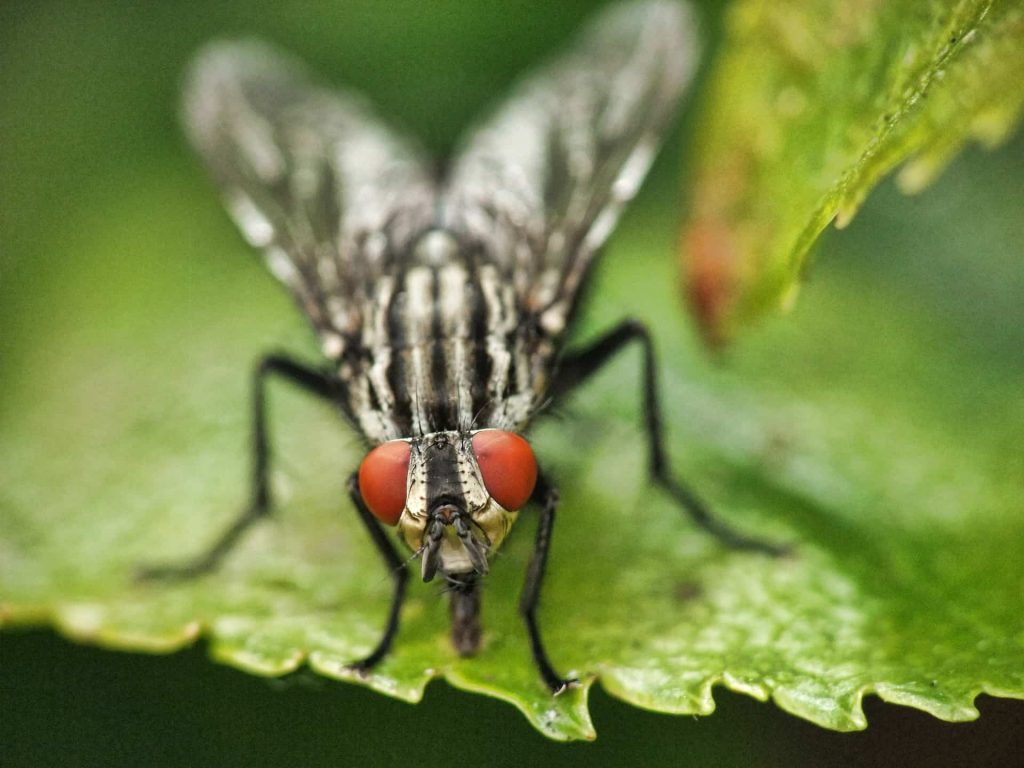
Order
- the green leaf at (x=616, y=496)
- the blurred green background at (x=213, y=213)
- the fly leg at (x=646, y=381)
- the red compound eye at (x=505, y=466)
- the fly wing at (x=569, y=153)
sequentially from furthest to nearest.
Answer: the fly wing at (x=569, y=153)
the fly leg at (x=646, y=381)
the blurred green background at (x=213, y=213)
the green leaf at (x=616, y=496)
the red compound eye at (x=505, y=466)

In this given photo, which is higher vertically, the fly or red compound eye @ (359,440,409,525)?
the fly

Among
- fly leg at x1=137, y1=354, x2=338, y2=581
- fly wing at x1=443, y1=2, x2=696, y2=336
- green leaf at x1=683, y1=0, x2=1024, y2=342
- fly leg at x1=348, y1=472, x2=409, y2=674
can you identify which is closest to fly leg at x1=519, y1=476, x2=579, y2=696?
fly leg at x1=348, y1=472, x2=409, y2=674

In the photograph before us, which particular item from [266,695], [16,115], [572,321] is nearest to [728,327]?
[572,321]

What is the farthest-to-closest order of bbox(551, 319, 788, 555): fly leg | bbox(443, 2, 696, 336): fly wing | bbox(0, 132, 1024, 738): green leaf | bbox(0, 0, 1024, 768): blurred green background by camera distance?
bbox(443, 2, 696, 336): fly wing < bbox(551, 319, 788, 555): fly leg < bbox(0, 0, 1024, 768): blurred green background < bbox(0, 132, 1024, 738): green leaf

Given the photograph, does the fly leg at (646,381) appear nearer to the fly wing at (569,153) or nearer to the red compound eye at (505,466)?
the fly wing at (569,153)

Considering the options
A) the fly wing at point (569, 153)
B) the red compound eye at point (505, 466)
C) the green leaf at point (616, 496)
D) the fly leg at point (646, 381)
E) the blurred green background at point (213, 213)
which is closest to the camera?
the red compound eye at point (505, 466)

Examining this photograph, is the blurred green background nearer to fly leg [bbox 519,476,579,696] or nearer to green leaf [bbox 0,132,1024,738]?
green leaf [bbox 0,132,1024,738]

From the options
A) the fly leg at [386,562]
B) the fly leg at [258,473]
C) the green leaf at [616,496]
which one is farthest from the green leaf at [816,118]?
the fly leg at [258,473]

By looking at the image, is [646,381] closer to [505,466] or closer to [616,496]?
[616,496]
